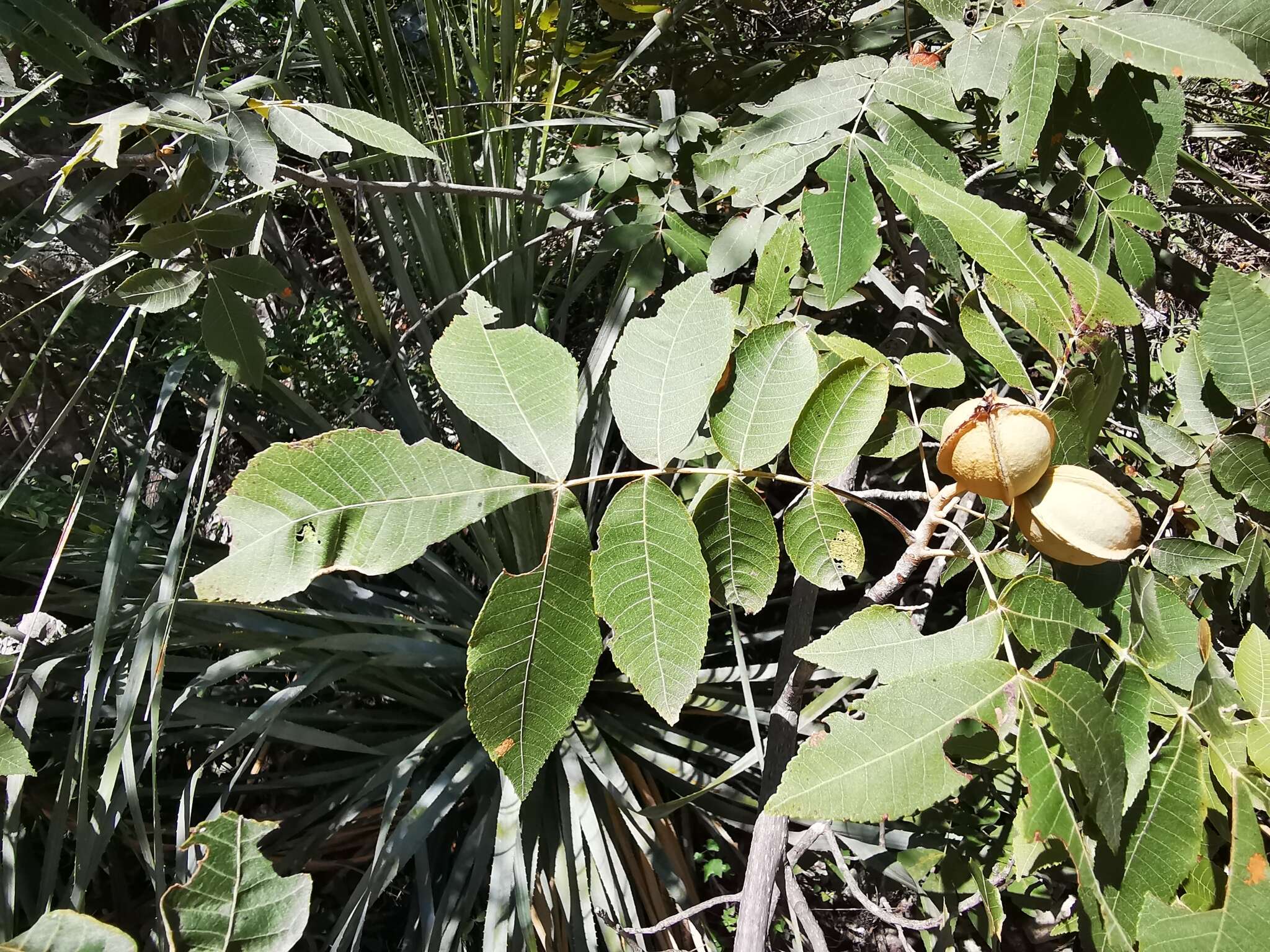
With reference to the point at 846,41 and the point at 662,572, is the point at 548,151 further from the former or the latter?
the point at 662,572

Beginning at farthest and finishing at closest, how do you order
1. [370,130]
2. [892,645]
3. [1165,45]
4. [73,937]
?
[370,130]
[1165,45]
[892,645]
[73,937]

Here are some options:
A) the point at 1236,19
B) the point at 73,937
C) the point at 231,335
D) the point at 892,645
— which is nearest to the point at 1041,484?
the point at 892,645

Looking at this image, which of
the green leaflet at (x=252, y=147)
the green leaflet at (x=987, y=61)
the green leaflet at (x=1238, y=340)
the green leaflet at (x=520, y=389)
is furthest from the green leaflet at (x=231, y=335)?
the green leaflet at (x=1238, y=340)

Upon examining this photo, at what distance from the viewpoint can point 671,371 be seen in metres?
0.48

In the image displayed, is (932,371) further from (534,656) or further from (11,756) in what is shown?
(11,756)

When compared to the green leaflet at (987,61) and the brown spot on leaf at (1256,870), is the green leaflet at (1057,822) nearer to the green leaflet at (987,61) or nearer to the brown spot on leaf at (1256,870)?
the brown spot on leaf at (1256,870)

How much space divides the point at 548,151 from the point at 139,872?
60.2 inches

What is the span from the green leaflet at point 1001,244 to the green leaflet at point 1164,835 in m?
0.28

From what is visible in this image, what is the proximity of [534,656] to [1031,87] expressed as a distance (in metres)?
0.58

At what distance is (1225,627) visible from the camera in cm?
89

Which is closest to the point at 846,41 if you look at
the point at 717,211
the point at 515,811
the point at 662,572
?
the point at 717,211

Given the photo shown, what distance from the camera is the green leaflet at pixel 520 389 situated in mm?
470

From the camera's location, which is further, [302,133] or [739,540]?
[302,133]

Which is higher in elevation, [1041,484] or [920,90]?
[920,90]
